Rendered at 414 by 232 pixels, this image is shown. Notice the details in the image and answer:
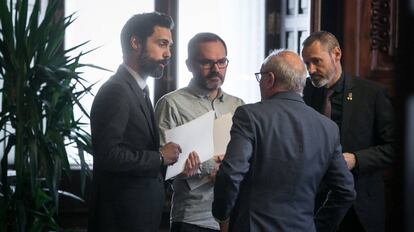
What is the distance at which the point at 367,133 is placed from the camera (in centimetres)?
246

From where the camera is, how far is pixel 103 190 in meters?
2.04

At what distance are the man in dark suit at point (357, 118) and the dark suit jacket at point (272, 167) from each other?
560 mm

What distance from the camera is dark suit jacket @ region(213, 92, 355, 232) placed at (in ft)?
5.93

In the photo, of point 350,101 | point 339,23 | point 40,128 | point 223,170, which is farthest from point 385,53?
point 223,170

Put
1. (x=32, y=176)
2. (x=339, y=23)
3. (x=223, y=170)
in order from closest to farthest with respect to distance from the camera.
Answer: (x=223, y=170), (x=32, y=176), (x=339, y=23)

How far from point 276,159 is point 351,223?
30.8 inches

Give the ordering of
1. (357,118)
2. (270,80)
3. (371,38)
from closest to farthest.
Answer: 1. (270,80)
2. (357,118)
3. (371,38)

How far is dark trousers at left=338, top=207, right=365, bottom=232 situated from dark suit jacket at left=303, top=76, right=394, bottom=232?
0.02 meters

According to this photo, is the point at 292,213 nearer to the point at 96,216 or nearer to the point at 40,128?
the point at 96,216

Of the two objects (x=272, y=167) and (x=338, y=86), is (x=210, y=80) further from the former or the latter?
(x=272, y=167)

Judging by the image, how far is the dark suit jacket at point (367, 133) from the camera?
243 centimetres

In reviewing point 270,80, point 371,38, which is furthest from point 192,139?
point 371,38

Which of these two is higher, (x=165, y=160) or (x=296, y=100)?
(x=296, y=100)

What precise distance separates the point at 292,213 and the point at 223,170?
0.77 feet
